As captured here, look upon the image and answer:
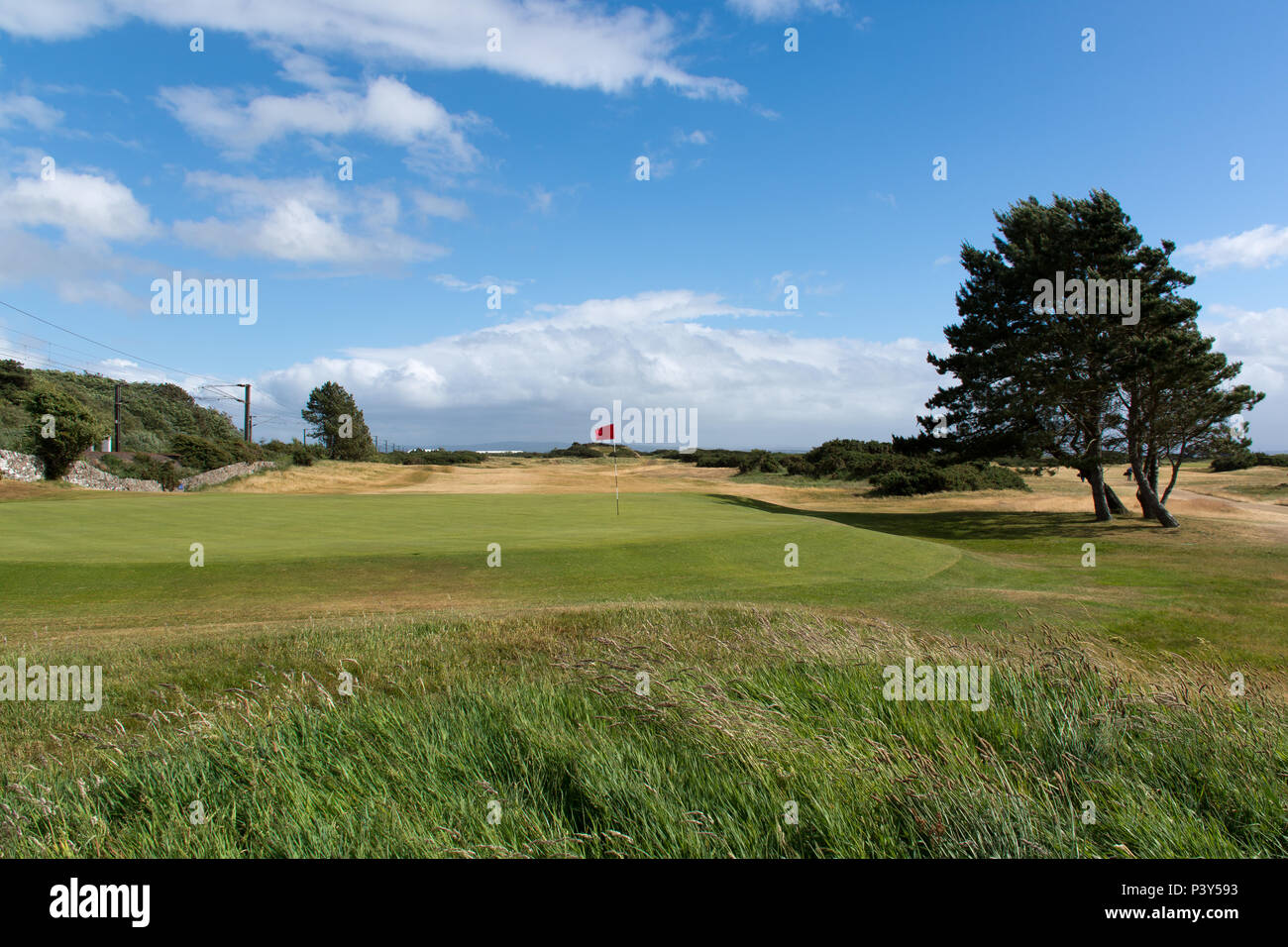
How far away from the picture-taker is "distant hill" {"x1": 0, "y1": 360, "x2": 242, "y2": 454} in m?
63.8

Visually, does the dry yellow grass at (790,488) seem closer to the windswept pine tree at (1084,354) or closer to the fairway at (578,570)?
the windswept pine tree at (1084,354)

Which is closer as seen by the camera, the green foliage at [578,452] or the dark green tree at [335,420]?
the dark green tree at [335,420]

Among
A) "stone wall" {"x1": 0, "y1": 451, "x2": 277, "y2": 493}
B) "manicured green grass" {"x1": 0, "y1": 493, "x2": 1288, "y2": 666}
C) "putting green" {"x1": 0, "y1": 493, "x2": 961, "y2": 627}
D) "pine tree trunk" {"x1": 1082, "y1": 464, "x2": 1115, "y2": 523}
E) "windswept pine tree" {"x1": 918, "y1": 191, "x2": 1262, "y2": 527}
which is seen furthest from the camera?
"stone wall" {"x1": 0, "y1": 451, "x2": 277, "y2": 493}

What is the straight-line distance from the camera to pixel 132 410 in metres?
87.4

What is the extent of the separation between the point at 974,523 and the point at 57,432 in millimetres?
54964

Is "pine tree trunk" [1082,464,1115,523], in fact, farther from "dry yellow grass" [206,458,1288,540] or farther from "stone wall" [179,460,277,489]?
"stone wall" [179,460,277,489]

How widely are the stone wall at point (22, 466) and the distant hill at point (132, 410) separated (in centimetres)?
315

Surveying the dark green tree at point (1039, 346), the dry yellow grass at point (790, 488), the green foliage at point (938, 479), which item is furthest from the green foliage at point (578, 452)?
the dark green tree at point (1039, 346)

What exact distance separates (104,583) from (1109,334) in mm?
33847

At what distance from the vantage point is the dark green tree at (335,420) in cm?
7531

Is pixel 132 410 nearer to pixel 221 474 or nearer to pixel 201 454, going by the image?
pixel 201 454

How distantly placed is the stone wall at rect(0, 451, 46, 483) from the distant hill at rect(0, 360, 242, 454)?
3149 millimetres

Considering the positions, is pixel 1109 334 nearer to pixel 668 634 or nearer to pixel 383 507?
pixel 668 634

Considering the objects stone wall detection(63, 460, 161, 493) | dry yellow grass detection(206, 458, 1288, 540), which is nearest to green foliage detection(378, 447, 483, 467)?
dry yellow grass detection(206, 458, 1288, 540)
